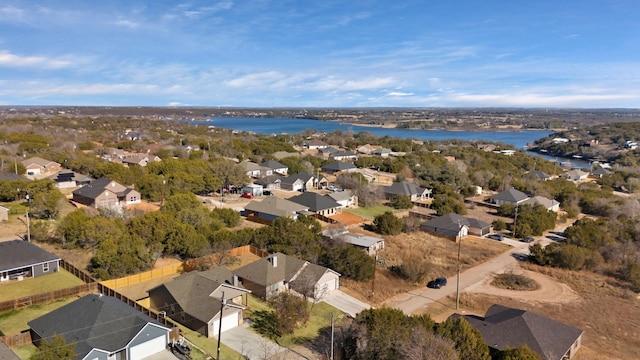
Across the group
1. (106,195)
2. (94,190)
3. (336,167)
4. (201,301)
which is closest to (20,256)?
(201,301)

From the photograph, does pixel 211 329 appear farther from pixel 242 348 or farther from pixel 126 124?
pixel 126 124

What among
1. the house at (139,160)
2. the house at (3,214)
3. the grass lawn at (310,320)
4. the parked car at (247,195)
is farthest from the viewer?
the house at (139,160)

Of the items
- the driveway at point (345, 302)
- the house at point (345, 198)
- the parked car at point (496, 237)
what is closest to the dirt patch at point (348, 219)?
the house at point (345, 198)

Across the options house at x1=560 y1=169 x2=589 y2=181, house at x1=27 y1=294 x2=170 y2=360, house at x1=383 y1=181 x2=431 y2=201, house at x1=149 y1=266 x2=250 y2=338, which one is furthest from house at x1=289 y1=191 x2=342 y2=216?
house at x1=560 y1=169 x2=589 y2=181

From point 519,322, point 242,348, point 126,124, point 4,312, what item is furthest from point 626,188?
point 126,124

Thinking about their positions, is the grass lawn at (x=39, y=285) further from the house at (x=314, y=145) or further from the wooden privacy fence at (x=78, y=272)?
the house at (x=314, y=145)

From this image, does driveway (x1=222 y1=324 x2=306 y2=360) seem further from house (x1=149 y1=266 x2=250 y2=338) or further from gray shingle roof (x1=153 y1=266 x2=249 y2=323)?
gray shingle roof (x1=153 y1=266 x2=249 y2=323)
